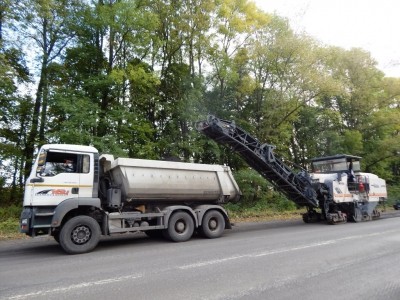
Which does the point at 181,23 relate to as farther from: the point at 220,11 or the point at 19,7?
the point at 19,7

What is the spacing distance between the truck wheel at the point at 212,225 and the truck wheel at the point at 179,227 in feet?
1.85

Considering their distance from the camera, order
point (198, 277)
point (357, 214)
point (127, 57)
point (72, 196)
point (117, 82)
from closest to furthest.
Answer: point (198, 277)
point (72, 196)
point (357, 214)
point (117, 82)
point (127, 57)

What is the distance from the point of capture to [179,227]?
10.2 m

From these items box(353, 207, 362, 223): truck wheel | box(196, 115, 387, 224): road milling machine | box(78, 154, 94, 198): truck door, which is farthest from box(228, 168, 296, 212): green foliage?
box(78, 154, 94, 198): truck door

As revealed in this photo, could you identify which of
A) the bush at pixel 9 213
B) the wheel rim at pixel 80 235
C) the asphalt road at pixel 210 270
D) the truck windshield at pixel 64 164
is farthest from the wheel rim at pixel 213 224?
the bush at pixel 9 213

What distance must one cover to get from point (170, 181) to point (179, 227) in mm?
1520

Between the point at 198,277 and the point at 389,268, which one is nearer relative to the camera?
the point at 198,277

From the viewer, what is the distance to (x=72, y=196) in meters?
8.59

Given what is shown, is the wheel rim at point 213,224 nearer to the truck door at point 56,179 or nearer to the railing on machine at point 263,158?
the railing on machine at point 263,158

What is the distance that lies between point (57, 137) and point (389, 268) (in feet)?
43.7

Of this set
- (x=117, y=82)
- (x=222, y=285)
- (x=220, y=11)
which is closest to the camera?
(x=222, y=285)

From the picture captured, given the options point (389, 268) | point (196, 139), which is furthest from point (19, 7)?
point (389, 268)

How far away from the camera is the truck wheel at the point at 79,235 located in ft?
26.4

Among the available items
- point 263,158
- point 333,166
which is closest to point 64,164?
point 263,158
